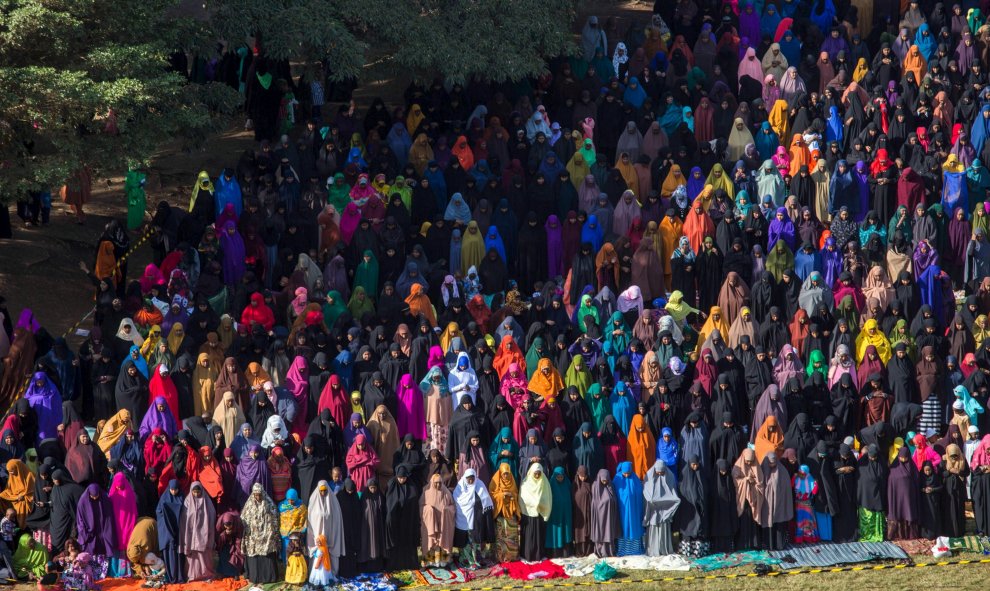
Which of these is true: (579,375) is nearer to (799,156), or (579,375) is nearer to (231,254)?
(231,254)

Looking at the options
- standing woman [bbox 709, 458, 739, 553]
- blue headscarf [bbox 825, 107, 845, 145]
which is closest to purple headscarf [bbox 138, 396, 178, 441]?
standing woman [bbox 709, 458, 739, 553]

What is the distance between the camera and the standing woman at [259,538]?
17.9 metres

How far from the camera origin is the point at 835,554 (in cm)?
1856

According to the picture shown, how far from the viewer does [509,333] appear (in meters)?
20.8

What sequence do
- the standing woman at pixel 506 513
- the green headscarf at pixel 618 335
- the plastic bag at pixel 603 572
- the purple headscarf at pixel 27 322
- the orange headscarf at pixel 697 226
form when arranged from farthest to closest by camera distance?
the orange headscarf at pixel 697 226
the green headscarf at pixel 618 335
the purple headscarf at pixel 27 322
the standing woman at pixel 506 513
the plastic bag at pixel 603 572

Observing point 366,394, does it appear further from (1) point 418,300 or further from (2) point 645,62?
(2) point 645,62

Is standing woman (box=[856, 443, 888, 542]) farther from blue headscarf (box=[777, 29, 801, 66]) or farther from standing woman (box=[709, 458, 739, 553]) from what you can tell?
blue headscarf (box=[777, 29, 801, 66])

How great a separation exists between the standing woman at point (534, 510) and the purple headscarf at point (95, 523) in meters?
3.88

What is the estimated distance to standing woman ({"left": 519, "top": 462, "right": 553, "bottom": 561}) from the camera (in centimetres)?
1842

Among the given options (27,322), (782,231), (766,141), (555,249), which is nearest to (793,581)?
(782,231)

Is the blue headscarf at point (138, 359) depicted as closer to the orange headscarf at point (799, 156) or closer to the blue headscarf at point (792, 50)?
the orange headscarf at point (799, 156)

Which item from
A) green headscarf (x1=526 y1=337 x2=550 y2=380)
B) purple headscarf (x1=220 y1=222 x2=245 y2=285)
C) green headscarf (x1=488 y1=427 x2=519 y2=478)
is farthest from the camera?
purple headscarf (x1=220 y1=222 x2=245 y2=285)

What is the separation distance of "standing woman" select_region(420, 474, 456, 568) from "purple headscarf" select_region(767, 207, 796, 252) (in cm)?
597

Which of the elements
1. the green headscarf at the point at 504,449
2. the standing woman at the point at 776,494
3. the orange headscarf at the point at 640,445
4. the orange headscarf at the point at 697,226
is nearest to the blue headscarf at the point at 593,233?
the orange headscarf at the point at 697,226
